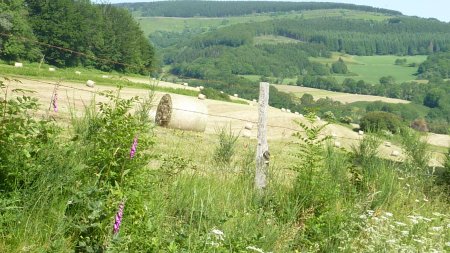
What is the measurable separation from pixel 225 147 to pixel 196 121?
1376 cm

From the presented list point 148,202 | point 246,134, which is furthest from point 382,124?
point 246,134

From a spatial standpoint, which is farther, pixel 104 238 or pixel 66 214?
pixel 66 214

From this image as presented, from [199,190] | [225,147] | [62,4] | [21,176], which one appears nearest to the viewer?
[21,176]

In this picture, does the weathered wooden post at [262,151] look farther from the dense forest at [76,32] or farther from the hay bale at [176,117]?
the dense forest at [76,32]

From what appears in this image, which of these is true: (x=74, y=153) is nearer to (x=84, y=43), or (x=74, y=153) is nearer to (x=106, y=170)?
(x=106, y=170)

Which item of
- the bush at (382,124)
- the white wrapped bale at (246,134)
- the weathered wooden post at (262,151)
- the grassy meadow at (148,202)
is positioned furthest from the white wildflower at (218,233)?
the white wrapped bale at (246,134)

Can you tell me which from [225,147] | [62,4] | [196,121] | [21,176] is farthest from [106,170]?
[62,4]

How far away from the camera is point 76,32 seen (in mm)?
71625

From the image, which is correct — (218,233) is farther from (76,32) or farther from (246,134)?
(76,32)

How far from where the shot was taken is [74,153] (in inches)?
235

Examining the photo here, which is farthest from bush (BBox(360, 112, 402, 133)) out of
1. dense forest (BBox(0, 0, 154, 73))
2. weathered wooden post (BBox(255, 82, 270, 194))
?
dense forest (BBox(0, 0, 154, 73))

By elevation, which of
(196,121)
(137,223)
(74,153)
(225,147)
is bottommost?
(196,121)

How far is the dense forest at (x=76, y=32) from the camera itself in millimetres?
62281

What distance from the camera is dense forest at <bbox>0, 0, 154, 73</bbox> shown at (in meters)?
62.3
